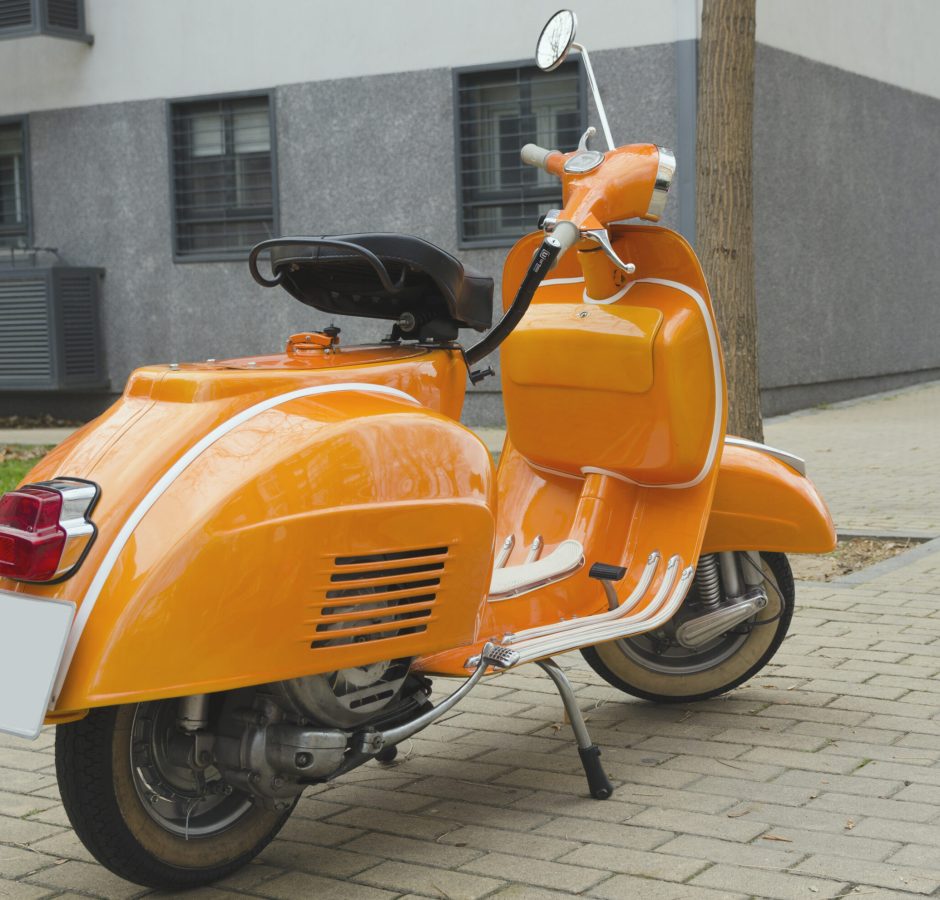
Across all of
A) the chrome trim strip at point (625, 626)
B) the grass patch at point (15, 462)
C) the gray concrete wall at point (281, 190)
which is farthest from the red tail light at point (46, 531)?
the gray concrete wall at point (281, 190)

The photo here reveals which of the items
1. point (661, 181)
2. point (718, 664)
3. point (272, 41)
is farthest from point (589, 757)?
point (272, 41)

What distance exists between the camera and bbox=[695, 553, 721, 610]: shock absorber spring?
396 cm

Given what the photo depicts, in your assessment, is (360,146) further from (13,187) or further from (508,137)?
(13,187)

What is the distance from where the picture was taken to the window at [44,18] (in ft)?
42.1

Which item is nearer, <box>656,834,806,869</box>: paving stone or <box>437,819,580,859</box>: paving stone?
<box>656,834,806,869</box>: paving stone

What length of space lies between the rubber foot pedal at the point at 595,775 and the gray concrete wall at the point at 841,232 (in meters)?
9.14

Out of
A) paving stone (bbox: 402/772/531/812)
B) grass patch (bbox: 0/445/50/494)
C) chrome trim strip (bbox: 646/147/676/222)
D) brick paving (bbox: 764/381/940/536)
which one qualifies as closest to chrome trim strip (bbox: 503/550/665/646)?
paving stone (bbox: 402/772/531/812)

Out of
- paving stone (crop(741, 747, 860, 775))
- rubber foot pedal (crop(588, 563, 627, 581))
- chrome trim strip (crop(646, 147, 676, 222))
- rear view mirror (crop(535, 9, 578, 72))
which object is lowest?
paving stone (crop(741, 747, 860, 775))

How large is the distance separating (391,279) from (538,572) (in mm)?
899

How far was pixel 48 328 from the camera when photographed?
1325 cm

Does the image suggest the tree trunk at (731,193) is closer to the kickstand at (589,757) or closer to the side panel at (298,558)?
the kickstand at (589,757)

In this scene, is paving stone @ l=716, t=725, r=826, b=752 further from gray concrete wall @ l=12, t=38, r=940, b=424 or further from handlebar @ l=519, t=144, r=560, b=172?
gray concrete wall @ l=12, t=38, r=940, b=424

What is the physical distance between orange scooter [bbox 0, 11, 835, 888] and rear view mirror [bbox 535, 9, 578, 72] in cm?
1

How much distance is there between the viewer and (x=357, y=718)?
9.48 ft
